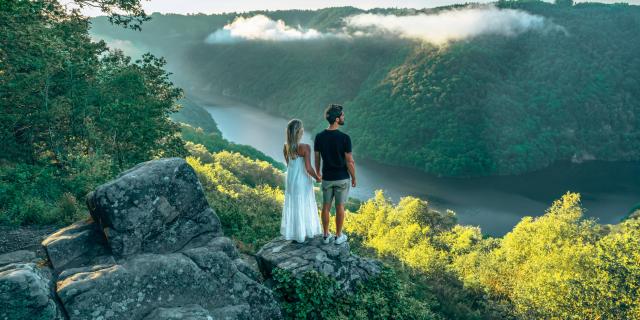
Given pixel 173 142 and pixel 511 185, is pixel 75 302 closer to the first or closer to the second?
pixel 173 142

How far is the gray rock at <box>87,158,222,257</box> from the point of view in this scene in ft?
26.5

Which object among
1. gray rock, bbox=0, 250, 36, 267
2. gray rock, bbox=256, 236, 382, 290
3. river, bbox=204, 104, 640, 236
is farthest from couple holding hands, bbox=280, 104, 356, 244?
river, bbox=204, 104, 640, 236

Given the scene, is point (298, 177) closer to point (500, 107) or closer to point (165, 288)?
point (165, 288)

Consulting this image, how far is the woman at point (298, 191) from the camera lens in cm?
936

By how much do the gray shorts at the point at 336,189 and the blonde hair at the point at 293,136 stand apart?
1034 mm

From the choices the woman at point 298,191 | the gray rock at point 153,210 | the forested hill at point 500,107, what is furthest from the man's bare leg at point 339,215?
the forested hill at point 500,107

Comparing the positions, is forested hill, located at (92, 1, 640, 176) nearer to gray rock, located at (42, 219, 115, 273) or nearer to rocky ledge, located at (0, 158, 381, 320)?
rocky ledge, located at (0, 158, 381, 320)

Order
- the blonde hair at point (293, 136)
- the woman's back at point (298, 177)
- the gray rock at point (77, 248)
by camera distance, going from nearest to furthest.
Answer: the gray rock at point (77, 248)
the blonde hair at point (293, 136)
the woman's back at point (298, 177)

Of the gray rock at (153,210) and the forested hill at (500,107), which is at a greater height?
the gray rock at (153,210)

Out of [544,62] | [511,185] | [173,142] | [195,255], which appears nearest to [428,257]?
[173,142]

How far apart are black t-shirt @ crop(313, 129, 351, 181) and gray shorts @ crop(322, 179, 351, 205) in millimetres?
100

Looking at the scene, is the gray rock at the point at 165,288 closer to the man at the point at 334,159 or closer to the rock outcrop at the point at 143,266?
the rock outcrop at the point at 143,266

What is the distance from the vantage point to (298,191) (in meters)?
9.73

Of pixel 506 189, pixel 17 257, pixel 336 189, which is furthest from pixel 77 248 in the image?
pixel 506 189
